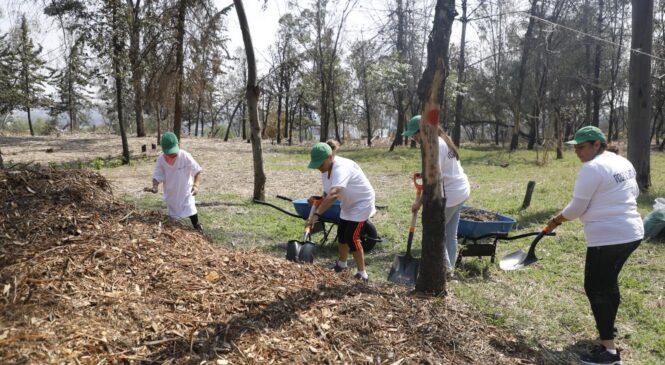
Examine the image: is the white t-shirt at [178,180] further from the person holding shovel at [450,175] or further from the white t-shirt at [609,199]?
the white t-shirt at [609,199]

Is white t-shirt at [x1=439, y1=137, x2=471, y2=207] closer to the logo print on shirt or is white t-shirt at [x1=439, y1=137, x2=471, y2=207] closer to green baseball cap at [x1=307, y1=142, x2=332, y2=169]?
green baseball cap at [x1=307, y1=142, x2=332, y2=169]

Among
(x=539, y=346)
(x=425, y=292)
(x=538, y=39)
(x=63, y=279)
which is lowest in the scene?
(x=539, y=346)

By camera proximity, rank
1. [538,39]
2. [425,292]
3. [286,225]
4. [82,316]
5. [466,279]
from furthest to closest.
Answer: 1. [538,39]
2. [286,225]
3. [466,279]
4. [425,292]
5. [82,316]

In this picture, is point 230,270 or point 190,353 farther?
point 230,270

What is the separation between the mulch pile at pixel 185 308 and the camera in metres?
2.60

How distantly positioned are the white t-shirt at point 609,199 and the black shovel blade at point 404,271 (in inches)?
66.6

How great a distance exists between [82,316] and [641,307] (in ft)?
14.7

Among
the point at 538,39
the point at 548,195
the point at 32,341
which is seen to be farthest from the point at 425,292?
the point at 538,39

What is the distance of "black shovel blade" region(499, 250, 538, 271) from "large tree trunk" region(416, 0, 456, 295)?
905 mm

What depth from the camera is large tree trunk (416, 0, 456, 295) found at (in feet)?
11.4

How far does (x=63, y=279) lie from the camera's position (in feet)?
10.3

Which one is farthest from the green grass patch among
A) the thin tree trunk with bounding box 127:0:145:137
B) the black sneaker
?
the thin tree trunk with bounding box 127:0:145:137

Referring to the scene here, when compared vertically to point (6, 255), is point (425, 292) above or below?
below

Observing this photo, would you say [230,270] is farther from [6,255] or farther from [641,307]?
[641,307]
